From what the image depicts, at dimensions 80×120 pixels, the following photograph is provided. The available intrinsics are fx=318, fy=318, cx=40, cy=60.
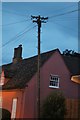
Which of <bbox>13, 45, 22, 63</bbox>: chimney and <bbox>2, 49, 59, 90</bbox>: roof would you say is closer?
<bbox>2, 49, 59, 90</bbox>: roof

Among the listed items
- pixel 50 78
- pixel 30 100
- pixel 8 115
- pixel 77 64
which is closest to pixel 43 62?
Result: pixel 50 78

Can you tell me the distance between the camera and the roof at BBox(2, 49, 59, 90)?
30.5 metres

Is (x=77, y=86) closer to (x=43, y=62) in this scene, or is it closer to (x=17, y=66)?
(x=43, y=62)

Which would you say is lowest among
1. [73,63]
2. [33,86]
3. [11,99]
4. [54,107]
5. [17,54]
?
[54,107]

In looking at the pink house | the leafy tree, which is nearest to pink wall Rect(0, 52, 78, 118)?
the pink house

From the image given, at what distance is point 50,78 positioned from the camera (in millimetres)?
31609

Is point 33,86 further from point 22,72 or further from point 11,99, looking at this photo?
point 22,72

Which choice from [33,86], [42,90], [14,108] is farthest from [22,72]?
[14,108]

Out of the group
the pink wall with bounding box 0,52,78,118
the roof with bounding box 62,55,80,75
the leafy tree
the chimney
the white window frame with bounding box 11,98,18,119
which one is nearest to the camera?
the leafy tree

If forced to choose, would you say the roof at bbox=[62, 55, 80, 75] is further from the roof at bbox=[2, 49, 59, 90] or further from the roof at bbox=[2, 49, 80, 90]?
the roof at bbox=[2, 49, 59, 90]

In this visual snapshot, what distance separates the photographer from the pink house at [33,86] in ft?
96.4

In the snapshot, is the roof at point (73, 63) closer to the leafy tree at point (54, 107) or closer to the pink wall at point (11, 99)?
the pink wall at point (11, 99)

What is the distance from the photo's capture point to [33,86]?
29938 millimetres

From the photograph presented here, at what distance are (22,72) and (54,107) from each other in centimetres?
741
